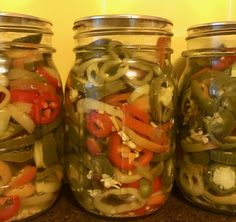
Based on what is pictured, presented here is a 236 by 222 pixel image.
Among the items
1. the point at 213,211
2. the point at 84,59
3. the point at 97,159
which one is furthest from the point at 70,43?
the point at 213,211

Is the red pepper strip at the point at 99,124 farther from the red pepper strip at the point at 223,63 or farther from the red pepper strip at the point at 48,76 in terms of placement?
the red pepper strip at the point at 223,63

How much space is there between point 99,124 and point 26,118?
10 cm

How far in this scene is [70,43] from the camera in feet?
2.28

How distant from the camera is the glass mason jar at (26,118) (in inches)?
19.6

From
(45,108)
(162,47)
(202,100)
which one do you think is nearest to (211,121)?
(202,100)

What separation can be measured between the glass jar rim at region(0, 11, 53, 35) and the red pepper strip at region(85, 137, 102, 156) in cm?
18

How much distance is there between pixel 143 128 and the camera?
530mm

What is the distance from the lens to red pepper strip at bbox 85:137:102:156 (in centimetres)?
53

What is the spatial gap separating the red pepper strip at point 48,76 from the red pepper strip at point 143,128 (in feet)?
0.41

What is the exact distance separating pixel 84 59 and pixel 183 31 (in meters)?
0.26

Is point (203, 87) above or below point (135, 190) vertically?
above

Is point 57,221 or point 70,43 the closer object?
point 57,221

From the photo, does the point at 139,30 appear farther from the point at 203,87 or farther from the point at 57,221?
the point at 57,221

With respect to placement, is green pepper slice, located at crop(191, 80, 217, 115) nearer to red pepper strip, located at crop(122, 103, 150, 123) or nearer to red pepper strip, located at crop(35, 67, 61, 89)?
red pepper strip, located at crop(122, 103, 150, 123)
